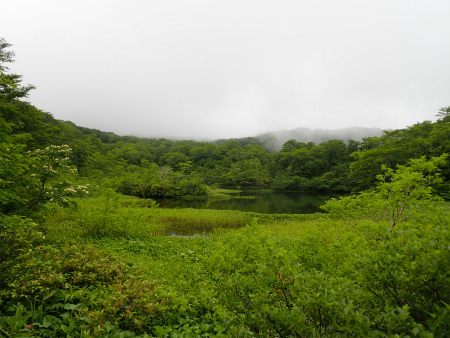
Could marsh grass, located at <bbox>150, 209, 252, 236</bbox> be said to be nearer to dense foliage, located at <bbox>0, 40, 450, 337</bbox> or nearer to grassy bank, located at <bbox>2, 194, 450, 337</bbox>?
dense foliage, located at <bbox>0, 40, 450, 337</bbox>

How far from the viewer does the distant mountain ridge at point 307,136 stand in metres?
165

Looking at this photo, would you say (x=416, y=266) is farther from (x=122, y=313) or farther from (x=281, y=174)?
(x=281, y=174)

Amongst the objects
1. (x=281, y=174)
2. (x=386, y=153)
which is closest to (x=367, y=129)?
(x=281, y=174)

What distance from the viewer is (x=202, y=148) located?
298 feet

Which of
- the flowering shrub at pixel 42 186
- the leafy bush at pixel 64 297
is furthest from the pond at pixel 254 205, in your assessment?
the leafy bush at pixel 64 297

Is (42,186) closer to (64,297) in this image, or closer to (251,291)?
(64,297)

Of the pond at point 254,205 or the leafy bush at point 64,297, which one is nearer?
the leafy bush at point 64,297

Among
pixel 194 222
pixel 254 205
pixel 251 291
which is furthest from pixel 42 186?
pixel 254 205

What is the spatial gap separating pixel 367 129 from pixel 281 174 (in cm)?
14933

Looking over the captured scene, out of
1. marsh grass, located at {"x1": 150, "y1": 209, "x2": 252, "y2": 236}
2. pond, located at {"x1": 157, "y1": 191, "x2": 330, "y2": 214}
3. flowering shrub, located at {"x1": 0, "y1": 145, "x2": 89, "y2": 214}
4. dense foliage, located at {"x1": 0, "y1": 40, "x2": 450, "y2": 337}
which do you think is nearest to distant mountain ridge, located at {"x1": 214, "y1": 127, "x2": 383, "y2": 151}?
pond, located at {"x1": 157, "y1": 191, "x2": 330, "y2": 214}

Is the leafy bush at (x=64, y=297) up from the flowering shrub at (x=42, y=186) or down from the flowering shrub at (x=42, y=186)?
down

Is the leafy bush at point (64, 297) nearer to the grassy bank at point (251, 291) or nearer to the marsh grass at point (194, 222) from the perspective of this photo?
the grassy bank at point (251, 291)

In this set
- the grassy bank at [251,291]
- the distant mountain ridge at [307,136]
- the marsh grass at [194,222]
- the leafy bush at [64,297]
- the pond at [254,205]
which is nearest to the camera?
the grassy bank at [251,291]

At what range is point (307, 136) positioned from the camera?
18162cm
